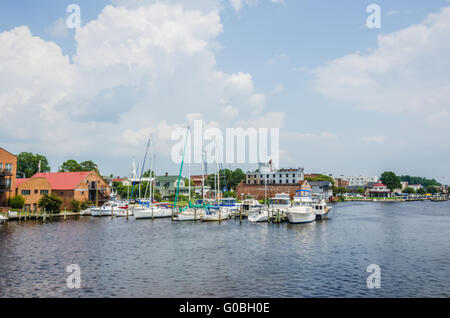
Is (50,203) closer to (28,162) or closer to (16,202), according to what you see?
(16,202)

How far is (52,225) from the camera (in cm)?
6431

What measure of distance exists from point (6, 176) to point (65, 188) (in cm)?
1395

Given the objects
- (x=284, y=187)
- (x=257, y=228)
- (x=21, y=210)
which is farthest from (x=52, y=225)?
(x=284, y=187)

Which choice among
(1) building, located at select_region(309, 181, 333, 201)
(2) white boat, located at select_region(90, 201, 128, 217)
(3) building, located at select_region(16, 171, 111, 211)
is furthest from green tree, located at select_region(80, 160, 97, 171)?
(1) building, located at select_region(309, 181, 333, 201)

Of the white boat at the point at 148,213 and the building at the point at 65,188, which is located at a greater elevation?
the building at the point at 65,188

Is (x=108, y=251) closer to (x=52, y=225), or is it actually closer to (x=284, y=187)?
(x=52, y=225)

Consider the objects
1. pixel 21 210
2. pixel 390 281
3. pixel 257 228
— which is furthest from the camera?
pixel 21 210

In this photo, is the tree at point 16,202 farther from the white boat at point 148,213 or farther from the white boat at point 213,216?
the white boat at point 213,216

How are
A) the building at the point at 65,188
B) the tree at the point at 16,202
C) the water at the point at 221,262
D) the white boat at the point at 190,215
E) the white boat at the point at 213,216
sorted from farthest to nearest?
the building at the point at 65,188 < the tree at the point at 16,202 < the white boat at the point at 190,215 < the white boat at the point at 213,216 < the water at the point at 221,262

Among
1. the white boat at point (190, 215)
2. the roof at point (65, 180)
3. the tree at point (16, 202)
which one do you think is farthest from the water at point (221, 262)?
the roof at point (65, 180)

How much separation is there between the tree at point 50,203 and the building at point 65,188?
187cm

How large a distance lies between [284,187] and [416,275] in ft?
370

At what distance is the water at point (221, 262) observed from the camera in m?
26.9

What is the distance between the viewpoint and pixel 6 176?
256 ft
